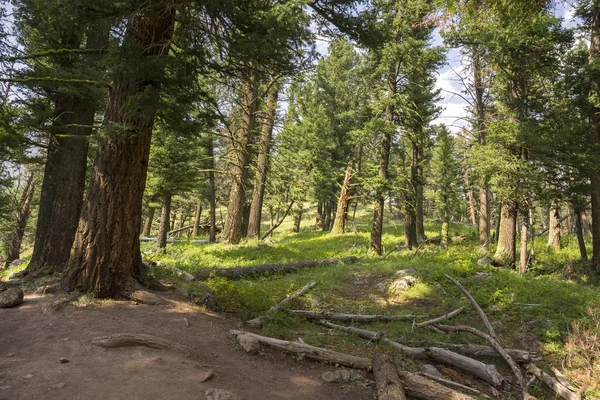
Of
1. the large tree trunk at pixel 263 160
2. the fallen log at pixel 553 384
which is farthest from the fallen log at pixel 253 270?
the fallen log at pixel 553 384

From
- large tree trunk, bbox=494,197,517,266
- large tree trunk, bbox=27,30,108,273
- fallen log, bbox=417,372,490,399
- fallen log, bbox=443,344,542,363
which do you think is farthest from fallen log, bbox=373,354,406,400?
large tree trunk, bbox=494,197,517,266

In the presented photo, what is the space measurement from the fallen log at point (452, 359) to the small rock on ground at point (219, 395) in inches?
142

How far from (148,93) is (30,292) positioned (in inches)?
183

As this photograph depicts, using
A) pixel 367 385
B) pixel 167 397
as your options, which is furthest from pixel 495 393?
pixel 167 397

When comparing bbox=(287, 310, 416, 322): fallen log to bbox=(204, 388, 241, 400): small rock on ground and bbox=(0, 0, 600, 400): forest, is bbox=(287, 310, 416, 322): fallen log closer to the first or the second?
bbox=(0, 0, 600, 400): forest

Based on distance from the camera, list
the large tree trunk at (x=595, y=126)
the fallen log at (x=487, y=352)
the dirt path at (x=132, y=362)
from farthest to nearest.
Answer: the large tree trunk at (x=595, y=126) → the fallen log at (x=487, y=352) → the dirt path at (x=132, y=362)

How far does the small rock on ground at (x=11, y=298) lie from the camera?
19.2ft

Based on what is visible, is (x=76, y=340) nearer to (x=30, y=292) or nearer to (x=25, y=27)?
(x=30, y=292)

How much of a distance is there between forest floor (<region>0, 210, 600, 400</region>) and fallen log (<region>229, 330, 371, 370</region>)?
136 mm

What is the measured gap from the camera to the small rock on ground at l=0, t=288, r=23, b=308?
5867 mm

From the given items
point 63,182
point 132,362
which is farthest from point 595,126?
point 63,182

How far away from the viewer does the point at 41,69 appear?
852 cm

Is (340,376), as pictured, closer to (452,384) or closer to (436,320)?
(452,384)

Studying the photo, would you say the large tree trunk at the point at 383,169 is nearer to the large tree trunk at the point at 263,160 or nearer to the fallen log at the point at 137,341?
the large tree trunk at the point at 263,160
